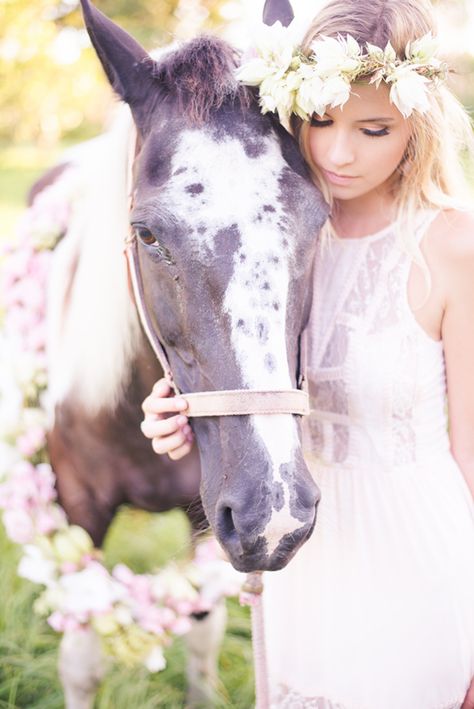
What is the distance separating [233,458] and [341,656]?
2.39 ft

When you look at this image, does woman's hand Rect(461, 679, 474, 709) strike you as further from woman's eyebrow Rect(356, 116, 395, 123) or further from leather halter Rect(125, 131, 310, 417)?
woman's eyebrow Rect(356, 116, 395, 123)

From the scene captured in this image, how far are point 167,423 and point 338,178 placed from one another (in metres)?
0.71

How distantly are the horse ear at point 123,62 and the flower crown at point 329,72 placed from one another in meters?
0.24

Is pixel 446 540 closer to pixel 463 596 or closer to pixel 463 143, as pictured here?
pixel 463 596

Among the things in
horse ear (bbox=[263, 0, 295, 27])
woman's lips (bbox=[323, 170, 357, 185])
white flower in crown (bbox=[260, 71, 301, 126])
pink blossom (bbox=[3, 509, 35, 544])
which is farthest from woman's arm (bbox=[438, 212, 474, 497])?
pink blossom (bbox=[3, 509, 35, 544])

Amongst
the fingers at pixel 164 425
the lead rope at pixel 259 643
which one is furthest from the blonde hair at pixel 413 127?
the lead rope at pixel 259 643

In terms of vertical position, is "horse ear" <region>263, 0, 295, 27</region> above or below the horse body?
above

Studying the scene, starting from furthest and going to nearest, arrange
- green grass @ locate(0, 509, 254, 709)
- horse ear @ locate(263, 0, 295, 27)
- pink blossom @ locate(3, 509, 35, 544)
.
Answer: green grass @ locate(0, 509, 254, 709) < pink blossom @ locate(3, 509, 35, 544) < horse ear @ locate(263, 0, 295, 27)

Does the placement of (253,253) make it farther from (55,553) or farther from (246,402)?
(55,553)

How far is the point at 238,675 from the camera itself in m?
2.97

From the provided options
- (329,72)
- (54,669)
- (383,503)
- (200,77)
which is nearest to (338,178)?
(329,72)

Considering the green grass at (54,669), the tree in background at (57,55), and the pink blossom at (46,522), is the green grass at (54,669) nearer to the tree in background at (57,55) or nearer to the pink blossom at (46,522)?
the pink blossom at (46,522)

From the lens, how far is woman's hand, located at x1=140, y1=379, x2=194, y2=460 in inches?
64.2

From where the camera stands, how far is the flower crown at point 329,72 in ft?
5.11
